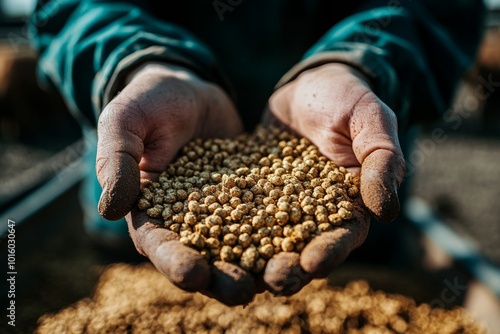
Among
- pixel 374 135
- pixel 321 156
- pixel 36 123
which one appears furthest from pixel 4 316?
pixel 36 123

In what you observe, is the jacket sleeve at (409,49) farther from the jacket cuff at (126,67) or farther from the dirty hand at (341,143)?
the jacket cuff at (126,67)

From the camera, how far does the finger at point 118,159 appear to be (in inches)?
39.9

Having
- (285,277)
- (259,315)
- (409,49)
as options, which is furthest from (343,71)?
(259,315)

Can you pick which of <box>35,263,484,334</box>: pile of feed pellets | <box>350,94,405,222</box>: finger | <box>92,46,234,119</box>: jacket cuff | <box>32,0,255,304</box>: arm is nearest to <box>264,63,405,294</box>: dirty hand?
<box>350,94,405,222</box>: finger

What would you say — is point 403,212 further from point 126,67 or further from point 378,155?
point 126,67

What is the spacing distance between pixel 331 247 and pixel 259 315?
805 millimetres

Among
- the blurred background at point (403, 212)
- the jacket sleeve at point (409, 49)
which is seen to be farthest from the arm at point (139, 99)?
the blurred background at point (403, 212)

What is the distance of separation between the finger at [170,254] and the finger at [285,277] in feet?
0.42

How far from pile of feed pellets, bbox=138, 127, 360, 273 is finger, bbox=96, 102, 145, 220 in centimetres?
8

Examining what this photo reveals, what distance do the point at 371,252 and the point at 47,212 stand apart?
5.41 feet

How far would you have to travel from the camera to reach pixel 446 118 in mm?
4324

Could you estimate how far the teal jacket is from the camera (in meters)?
1.46

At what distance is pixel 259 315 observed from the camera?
1.69 metres

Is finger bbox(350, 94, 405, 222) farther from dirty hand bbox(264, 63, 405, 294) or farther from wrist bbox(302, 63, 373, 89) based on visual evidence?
wrist bbox(302, 63, 373, 89)
